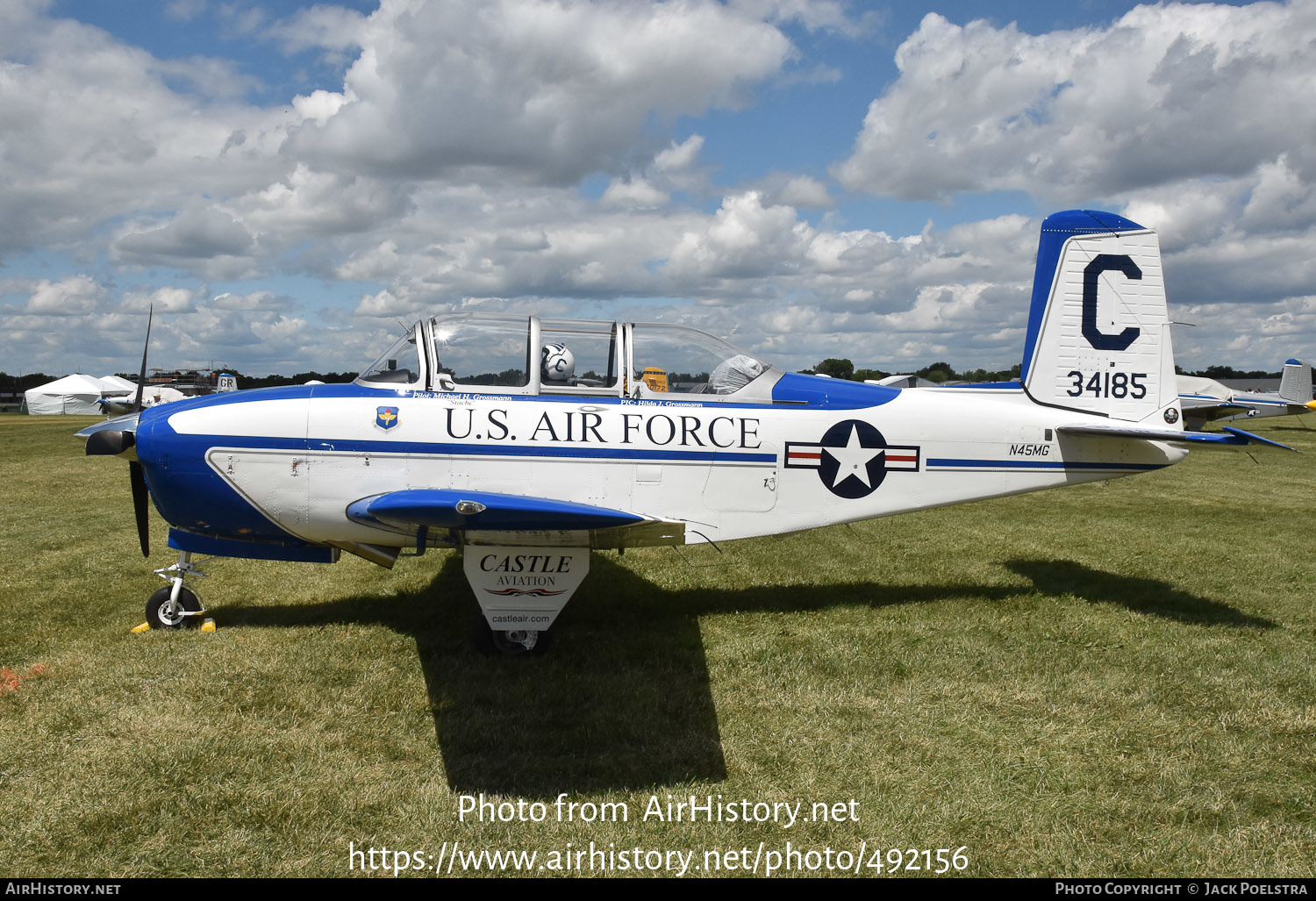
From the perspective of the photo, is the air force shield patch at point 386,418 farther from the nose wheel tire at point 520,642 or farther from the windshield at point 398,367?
the nose wheel tire at point 520,642

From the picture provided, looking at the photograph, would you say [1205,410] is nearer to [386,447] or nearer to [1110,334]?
[1110,334]

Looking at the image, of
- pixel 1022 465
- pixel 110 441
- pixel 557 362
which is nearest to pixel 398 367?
pixel 557 362

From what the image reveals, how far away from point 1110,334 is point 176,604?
773 cm

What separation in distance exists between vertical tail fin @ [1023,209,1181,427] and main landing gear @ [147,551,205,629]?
22.5 ft

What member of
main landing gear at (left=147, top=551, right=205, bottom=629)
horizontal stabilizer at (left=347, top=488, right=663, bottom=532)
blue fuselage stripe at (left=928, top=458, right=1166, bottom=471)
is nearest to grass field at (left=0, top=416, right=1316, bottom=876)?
main landing gear at (left=147, top=551, right=205, bottom=629)

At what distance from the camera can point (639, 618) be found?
6160mm

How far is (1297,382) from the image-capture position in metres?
31.6

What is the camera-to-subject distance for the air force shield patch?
5086 millimetres

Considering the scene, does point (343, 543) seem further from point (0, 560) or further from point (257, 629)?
point (0, 560)

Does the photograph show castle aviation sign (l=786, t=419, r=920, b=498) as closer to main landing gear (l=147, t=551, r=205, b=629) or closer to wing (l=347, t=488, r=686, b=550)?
wing (l=347, t=488, r=686, b=550)

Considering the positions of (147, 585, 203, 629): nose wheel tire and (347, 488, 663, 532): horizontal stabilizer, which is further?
(147, 585, 203, 629): nose wheel tire

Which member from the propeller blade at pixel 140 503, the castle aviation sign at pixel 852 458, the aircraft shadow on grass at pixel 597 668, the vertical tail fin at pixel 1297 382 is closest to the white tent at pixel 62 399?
the propeller blade at pixel 140 503

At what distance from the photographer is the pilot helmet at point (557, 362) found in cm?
543

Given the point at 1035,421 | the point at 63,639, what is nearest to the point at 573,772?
the point at 63,639
